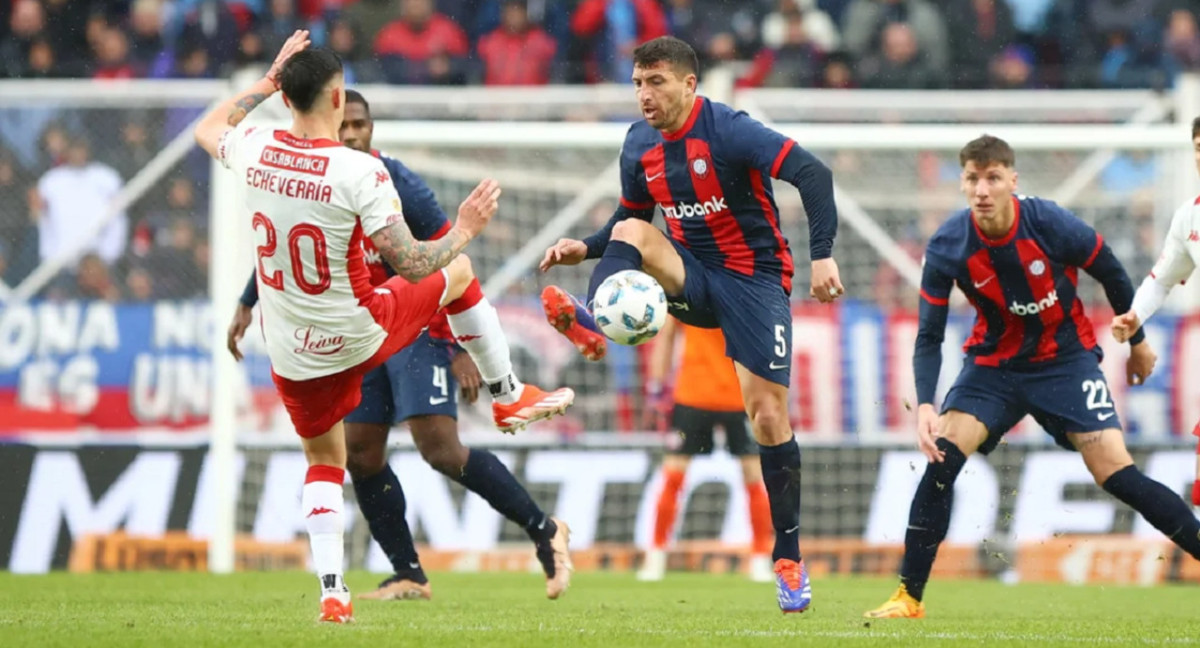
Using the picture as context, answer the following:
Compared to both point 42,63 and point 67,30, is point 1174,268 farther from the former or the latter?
point 67,30

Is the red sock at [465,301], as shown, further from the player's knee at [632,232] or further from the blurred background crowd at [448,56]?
the blurred background crowd at [448,56]

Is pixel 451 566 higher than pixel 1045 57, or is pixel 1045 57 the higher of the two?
pixel 1045 57

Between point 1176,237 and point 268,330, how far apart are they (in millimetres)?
3945

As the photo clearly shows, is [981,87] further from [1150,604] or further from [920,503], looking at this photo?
[920,503]

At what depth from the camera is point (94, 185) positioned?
1315 cm

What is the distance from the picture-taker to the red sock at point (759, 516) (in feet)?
35.6

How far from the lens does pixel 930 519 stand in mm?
7672

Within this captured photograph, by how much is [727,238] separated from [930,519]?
4.99 ft

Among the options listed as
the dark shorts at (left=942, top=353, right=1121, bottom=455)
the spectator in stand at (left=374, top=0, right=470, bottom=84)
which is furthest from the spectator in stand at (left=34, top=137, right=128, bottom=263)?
the dark shorts at (left=942, top=353, right=1121, bottom=455)

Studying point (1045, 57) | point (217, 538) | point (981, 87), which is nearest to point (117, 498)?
point (217, 538)

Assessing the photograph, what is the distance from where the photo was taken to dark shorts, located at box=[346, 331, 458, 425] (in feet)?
28.1

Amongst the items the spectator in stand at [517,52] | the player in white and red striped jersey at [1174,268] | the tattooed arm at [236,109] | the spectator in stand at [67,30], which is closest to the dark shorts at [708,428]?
the player in white and red striped jersey at [1174,268]

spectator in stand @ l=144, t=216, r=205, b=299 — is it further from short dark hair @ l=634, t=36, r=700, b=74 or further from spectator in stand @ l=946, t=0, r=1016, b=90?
spectator in stand @ l=946, t=0, r=1016, b=90

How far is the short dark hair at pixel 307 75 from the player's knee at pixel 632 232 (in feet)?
4.92
